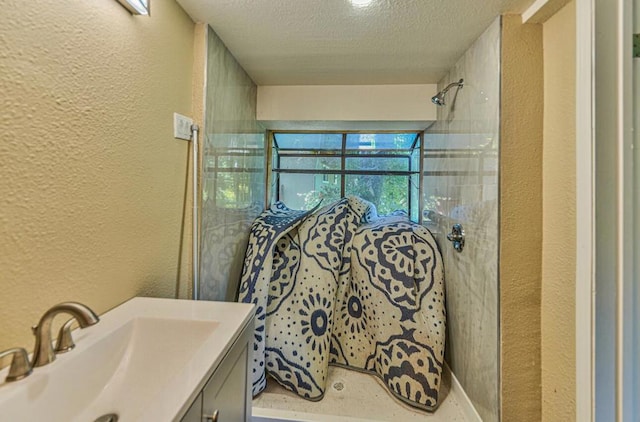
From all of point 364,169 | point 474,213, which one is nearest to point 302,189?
point 364,169

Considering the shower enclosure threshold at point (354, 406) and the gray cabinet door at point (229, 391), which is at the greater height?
the gray cabinet door at point (229, 391)

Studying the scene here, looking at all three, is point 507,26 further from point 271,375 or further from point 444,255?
point 271,375

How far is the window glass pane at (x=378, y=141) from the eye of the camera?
2551 millimetres

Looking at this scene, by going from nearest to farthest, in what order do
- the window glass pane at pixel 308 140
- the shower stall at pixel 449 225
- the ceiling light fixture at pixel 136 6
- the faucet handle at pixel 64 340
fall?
1. the faucet handle at pixel 64 340
2. the ceiling light fixture at pixel 136 6
3. the shower stall at pixel 449 225
4. the window glass pane at pixel 308 140

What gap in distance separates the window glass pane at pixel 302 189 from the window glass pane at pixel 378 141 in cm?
44

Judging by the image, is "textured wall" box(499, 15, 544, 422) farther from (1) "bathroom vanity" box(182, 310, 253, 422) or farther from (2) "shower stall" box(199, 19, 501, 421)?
(1) "bathroom vanity" box(182, 310, 253, 422)

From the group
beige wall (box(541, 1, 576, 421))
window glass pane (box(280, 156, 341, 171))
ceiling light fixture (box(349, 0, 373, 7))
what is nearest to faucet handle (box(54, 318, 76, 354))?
ceiling light fixture (box(349, 0, 373, 7))

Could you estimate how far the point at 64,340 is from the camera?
0.66m

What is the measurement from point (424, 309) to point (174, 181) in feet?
5.28

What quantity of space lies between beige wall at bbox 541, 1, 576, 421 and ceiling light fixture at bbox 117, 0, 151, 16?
1618 mm

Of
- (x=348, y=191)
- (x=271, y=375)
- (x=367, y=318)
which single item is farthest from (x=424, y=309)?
(x=348, y=191)

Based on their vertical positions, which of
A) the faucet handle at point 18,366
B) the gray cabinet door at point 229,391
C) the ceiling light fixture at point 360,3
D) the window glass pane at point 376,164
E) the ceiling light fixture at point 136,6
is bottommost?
the gray cabinet door at point 229,391

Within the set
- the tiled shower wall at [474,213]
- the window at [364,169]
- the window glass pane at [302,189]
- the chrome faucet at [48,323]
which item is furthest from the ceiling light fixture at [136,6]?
the window glass pane at [302,189]

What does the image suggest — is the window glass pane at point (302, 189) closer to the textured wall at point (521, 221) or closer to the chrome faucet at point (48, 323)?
the textured wall at point (521, 221)
